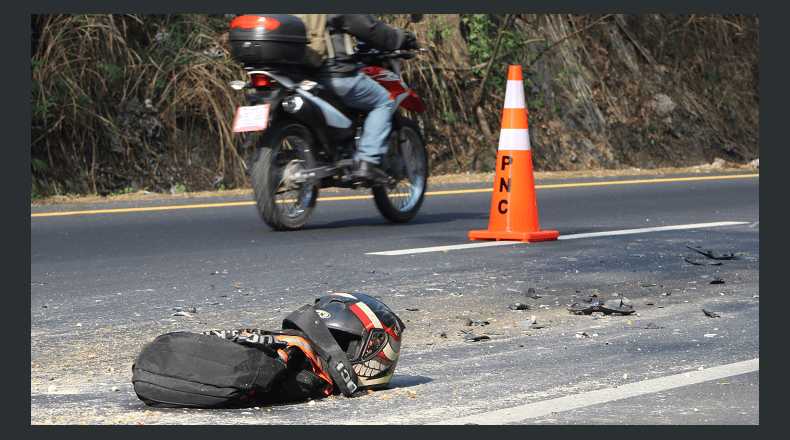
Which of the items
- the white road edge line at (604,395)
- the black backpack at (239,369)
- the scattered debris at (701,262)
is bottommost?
the scattered debris at (701,262)

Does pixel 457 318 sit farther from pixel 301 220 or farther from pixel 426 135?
pixel 426 135

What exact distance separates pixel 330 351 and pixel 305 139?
4.95 m

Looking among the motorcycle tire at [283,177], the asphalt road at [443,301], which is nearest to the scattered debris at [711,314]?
the asphalt road at [443,301]

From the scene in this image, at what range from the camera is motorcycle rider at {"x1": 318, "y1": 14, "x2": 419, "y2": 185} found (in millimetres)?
8273

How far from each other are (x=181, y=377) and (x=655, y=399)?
5.49 feet

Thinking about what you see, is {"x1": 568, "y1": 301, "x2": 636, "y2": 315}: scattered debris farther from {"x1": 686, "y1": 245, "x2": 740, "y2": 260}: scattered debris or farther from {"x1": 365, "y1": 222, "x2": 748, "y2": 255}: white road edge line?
{"x1": 365, "y1": 222, "x2": 748, "y2": 255}: white road edge line

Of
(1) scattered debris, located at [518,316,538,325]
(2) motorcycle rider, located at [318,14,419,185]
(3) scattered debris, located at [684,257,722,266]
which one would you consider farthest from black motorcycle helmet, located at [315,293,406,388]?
(2) motorcycle rider, located at [318,14,419,185]

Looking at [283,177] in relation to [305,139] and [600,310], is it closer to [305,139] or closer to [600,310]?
[305,139]

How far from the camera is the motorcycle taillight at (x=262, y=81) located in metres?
8.20

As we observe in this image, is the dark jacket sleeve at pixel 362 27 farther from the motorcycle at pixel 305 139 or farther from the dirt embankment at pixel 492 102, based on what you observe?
the dirt embankment at pixel 492 102

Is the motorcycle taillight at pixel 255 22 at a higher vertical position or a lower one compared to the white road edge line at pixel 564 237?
higher

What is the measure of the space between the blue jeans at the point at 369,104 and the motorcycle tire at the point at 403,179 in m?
0.38

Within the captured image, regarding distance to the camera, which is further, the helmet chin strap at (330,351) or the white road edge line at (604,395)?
the helmet chin strap at (330,351)

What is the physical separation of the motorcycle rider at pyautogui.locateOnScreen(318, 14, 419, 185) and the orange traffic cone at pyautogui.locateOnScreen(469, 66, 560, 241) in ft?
4.16
